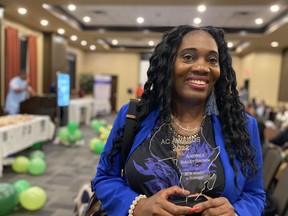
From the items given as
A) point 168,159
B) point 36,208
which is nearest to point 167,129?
point 168,159

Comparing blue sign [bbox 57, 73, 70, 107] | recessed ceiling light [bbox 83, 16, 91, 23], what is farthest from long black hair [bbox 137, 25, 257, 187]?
recessed ceiling light [bbox 83, 16, 91, 23]

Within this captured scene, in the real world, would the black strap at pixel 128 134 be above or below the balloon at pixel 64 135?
above

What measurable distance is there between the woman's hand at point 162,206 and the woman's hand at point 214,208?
33mm

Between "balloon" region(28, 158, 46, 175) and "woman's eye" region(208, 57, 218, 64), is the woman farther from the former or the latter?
"balloon" region(28, 158, 46, 175)

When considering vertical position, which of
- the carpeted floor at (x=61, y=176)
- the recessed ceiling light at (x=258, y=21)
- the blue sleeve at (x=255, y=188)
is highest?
the recessed ceiling light at (x=258, y=21)

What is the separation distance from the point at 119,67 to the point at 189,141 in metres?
14.2

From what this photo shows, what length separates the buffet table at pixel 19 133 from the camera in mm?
4213

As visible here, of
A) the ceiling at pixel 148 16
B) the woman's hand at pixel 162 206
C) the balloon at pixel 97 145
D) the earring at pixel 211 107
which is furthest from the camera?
the ceiling at pixel 148 16

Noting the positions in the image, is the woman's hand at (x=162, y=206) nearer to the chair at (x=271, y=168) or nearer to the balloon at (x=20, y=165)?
the chair at (x=271, y=168)

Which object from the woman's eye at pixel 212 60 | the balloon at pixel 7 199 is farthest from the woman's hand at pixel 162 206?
the balloon at pixel 7 199

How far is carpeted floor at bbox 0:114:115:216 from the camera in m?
3.20

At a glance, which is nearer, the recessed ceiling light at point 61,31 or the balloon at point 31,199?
the balloon at point 31,199

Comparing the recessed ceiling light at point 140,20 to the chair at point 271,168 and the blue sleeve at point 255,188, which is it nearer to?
the chair at point 271,168

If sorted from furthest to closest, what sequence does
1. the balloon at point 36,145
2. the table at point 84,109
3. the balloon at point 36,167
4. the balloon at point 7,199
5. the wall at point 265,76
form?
1. the wall at point 265,76
2. the table at point 84,109
3. the balloon at point 36,145
4. the balloon at point 36,167
5. the balloon at point 7,199
